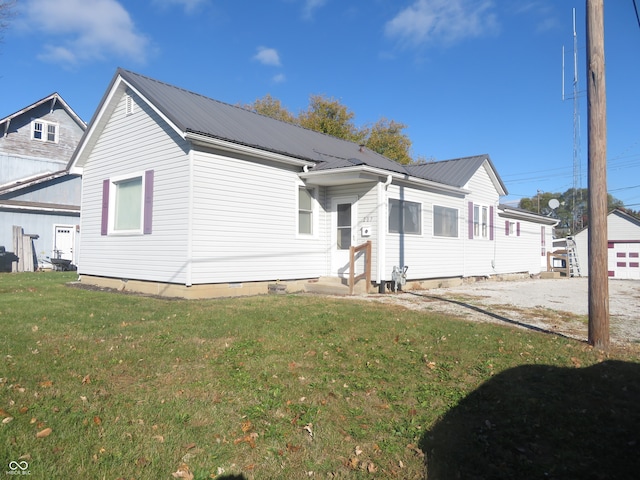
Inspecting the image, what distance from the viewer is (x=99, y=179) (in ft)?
42.5

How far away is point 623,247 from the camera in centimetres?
2616

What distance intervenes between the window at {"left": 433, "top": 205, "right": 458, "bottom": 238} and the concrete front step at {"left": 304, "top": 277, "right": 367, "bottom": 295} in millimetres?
3934

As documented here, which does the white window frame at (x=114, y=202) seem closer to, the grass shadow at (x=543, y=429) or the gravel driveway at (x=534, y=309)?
the gravel driveway at (x=534, y=309)

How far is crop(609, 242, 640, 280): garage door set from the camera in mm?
25562

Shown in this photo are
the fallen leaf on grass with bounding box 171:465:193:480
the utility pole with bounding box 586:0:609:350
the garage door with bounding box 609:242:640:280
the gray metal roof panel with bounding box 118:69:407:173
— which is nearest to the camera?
the fallen leaf on grass with bounding box 171:465:193:480

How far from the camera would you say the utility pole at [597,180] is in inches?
228

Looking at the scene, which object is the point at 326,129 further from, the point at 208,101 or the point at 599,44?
the point at 599,44

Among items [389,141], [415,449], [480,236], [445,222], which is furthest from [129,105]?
[389,141]

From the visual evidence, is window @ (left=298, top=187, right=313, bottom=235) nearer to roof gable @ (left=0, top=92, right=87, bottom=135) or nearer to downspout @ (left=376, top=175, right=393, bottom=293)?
downspout @ (left=376, top=175, right=393, bottom=293)

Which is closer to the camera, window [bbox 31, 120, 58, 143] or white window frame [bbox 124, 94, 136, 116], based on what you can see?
white window frame [bbox 124, 94, 136, 116]

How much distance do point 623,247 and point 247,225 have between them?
24.4m

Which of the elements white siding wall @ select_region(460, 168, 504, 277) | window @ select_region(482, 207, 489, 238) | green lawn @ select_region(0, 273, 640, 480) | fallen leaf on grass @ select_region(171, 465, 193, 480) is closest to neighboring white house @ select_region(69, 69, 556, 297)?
white siding wall @ select_region(460, 168, 504, 277)

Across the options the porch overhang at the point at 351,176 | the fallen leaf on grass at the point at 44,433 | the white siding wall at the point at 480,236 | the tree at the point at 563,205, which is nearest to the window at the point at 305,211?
the porch overhang at the point at 351,176

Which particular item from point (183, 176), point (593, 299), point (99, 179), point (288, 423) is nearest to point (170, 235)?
point (183, 176)
